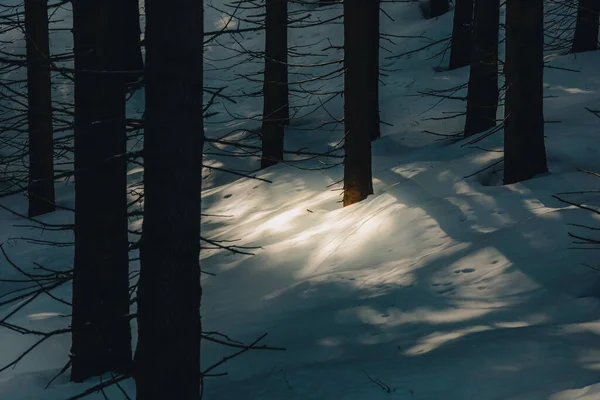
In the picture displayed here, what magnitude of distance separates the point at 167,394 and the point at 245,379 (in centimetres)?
112

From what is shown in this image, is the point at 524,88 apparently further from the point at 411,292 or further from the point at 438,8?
the point at 438,8

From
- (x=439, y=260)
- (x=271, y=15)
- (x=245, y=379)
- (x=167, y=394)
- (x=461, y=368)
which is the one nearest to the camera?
(x=167, y=394)

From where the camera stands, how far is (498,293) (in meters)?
5.46

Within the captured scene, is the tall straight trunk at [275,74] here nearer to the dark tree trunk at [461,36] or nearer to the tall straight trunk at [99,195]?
the dark tree trunk at [461,36]

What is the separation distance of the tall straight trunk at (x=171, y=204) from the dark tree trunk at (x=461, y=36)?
576 inches

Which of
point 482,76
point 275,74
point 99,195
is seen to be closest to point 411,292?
point 99,195

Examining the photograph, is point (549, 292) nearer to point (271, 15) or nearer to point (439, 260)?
point (439, 260)

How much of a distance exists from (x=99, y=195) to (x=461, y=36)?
14433mm

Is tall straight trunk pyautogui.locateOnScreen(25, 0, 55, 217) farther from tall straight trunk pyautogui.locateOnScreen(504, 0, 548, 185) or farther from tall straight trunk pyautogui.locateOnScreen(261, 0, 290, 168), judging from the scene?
tall straight trunk pyautogui.locateOnScreen(504, 0, 548, 185)

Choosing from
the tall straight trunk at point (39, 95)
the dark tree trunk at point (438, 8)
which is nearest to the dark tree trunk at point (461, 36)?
the dark tree trunk at point (438, 8)

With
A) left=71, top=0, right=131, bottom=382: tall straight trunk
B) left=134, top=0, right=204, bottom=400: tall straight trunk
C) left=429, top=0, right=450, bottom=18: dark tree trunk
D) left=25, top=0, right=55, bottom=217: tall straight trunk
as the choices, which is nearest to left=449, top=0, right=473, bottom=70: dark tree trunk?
left=429, top=0, right=450, bottom=18: dark tree trunk

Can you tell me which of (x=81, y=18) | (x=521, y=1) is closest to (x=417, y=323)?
(x=81, y=18)

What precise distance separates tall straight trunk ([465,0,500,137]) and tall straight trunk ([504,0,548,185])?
14.3 feet

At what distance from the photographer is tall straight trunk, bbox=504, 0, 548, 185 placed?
7.39m
